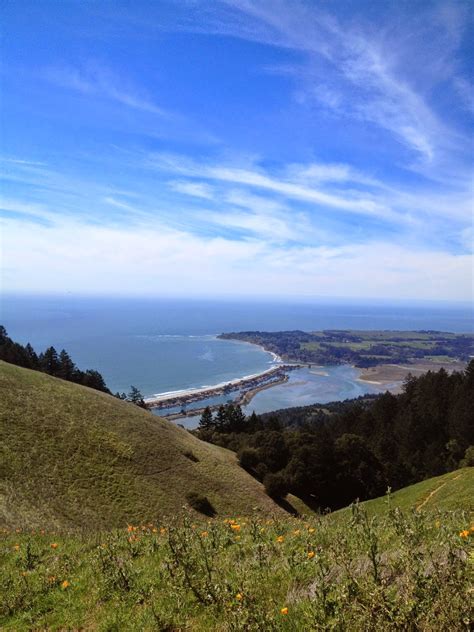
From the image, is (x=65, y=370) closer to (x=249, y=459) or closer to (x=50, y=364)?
(x=50, y=364)

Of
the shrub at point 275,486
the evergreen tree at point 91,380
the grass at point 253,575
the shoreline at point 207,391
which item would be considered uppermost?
the grass at point 253,575

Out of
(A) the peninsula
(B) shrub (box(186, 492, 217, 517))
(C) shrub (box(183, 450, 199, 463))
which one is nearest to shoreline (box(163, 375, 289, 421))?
(A) the peninsula

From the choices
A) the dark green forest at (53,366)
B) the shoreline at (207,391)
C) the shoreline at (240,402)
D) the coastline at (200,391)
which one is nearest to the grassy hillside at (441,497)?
the dark green forest at (53,366)

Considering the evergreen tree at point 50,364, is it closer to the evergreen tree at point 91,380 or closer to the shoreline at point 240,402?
the evergreen tree at point 91,380

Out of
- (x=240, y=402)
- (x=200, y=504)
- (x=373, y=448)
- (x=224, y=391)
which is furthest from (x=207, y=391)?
(x=200, y=504)

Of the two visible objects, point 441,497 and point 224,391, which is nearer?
point 441,497

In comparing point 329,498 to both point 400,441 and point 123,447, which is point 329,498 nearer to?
point 400,441
